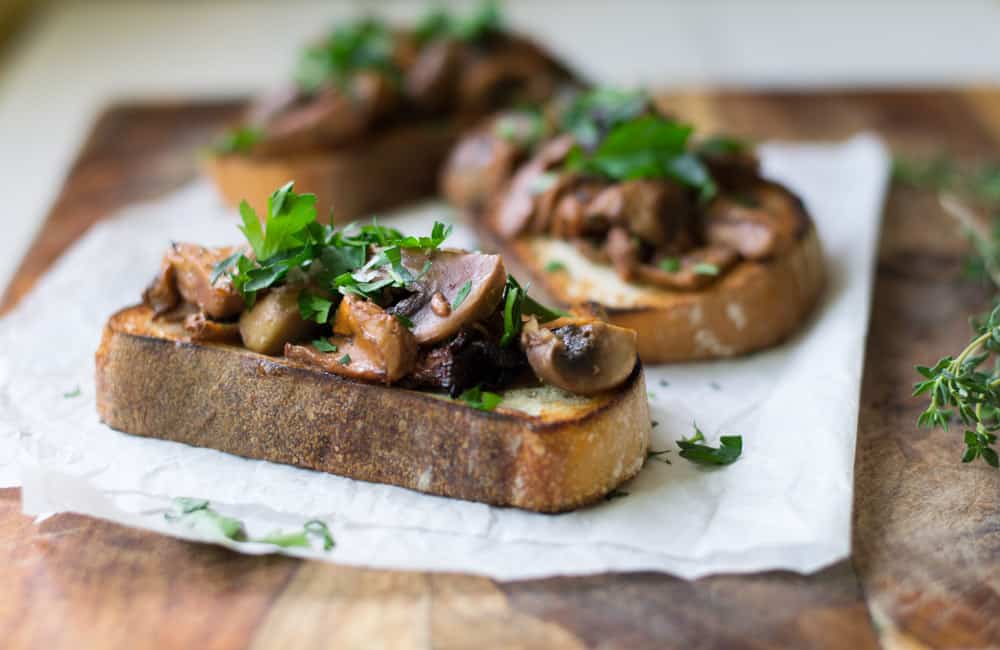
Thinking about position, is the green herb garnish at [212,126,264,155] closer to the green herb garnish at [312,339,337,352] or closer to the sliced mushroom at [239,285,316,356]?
the sliced mushroom at [239,285,316,356]

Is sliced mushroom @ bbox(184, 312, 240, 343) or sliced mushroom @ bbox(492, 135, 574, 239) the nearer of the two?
sliced mushroom @ bbox(184, 312, 240, 343)

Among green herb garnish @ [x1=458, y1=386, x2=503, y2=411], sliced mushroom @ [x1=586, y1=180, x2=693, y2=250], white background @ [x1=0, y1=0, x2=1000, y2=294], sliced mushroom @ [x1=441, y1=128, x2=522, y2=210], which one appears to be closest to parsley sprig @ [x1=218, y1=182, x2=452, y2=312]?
green herb garnish @ [x1=458, y1=386, x2=503, y2=411]

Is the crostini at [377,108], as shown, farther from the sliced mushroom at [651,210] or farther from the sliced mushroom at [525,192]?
the sliced mushroom at [651,210]

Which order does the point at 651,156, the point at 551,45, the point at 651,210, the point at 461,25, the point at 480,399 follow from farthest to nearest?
the point at 551,45, the point at 461,25, the point at 651,156, the point at 651,210, the point at 480,399

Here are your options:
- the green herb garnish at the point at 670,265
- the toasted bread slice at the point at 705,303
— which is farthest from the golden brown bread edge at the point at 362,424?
the green herb garnish at the point at 670,265

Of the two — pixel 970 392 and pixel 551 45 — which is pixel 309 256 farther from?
pixel 551 45

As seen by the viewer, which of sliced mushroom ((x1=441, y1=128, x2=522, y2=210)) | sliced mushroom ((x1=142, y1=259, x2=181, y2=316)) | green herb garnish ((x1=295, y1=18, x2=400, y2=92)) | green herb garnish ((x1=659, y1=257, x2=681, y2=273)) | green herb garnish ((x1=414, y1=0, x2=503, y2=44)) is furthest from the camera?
green herb garnish ((x1=414, y1=0, x2=503, y2=44))

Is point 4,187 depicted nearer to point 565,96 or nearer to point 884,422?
point 565,96

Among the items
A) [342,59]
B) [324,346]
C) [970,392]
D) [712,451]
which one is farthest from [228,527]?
[342,59]
